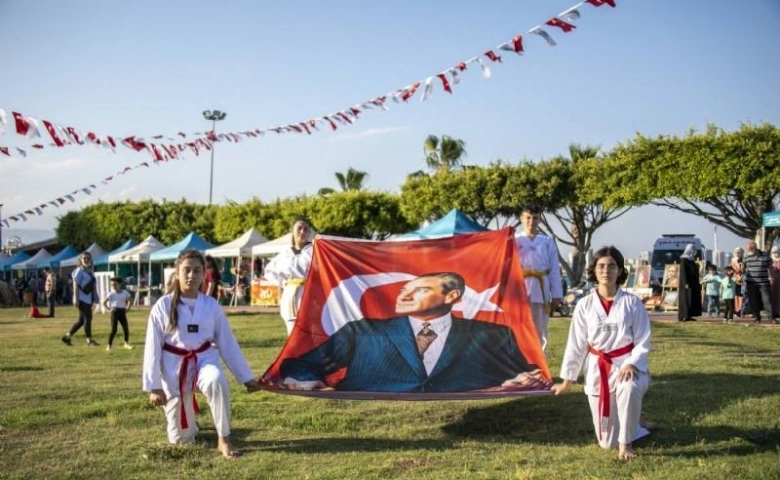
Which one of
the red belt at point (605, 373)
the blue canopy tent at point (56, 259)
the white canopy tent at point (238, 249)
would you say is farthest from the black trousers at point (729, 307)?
the blue canopy tent at point (56, 259)

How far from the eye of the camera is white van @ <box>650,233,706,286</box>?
1223 inches

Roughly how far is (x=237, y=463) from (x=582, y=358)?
2.74 m

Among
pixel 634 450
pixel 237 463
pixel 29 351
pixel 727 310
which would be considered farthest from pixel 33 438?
pixel 727 310

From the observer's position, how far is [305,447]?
6.75 meters

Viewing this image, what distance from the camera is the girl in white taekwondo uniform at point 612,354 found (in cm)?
605

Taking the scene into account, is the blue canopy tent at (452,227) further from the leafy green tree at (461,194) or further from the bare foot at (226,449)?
the bare foot at (226,449)

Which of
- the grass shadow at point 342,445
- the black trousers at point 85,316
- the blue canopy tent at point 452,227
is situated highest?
the blue canopy tent at point 452,227

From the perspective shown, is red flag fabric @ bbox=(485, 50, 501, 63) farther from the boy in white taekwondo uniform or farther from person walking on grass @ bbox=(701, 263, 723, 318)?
person walking on grass @ bbox=(701, 263, 723, 318)

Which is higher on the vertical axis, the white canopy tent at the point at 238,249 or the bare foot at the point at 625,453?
the white canopy tent at the point at 238,249

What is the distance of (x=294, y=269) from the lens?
920 centimetres

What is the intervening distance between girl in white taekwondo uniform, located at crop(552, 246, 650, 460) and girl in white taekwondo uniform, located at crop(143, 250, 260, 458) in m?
2.62

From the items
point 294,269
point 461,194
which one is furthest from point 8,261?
point 294,269

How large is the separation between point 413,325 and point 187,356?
227cm

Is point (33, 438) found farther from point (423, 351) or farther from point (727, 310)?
point (727, 310)
